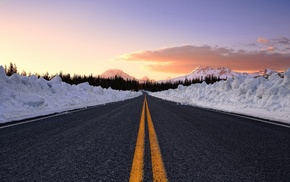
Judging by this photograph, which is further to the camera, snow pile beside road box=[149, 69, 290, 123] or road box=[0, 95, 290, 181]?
snow pile beside road box=[149, 69, 290, 123]

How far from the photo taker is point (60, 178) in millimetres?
3021

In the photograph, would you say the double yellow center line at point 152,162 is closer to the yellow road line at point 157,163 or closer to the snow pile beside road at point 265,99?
the yellow road line at point 157,163

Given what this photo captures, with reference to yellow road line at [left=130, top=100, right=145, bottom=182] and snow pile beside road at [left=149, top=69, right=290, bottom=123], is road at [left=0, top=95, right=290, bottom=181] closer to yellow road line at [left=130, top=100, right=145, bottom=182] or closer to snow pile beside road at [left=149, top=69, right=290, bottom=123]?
yellow road line at [left=130, top=100, right=145, bottom=182]

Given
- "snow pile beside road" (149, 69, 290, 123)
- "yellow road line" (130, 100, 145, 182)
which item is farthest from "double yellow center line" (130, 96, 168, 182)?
"snow pile beside road" (149, 69, 290, 123)

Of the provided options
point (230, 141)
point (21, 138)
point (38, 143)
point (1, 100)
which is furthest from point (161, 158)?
point (1, 100)

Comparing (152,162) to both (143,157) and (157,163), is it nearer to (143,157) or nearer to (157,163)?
(157,163)

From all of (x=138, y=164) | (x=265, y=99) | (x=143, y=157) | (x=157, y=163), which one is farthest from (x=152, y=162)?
(x=265, y=99)

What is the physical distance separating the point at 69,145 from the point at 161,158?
1955mm

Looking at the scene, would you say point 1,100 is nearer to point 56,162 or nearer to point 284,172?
point 56,162

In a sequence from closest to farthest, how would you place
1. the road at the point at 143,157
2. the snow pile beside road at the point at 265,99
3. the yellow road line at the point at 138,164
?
the yellow road line at the point at 138,164, the road at the point at 143,157, the snow pile beside road at the point at 265,99

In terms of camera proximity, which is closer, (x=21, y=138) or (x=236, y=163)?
(x=236, y=163)

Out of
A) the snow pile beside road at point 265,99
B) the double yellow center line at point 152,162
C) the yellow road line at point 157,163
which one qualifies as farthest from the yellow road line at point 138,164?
the snow pile beside road at point 265,99

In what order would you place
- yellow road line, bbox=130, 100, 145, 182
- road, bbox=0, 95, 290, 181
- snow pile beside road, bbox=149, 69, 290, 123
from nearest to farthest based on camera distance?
yellow road line, bbox=130, 100, 145, 182 → road, bbox=0, 95, 290, 181 → snow pile beside road, bbox=149, 69, 290, 123

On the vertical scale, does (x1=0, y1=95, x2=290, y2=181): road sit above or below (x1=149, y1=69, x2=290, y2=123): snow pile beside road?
below
